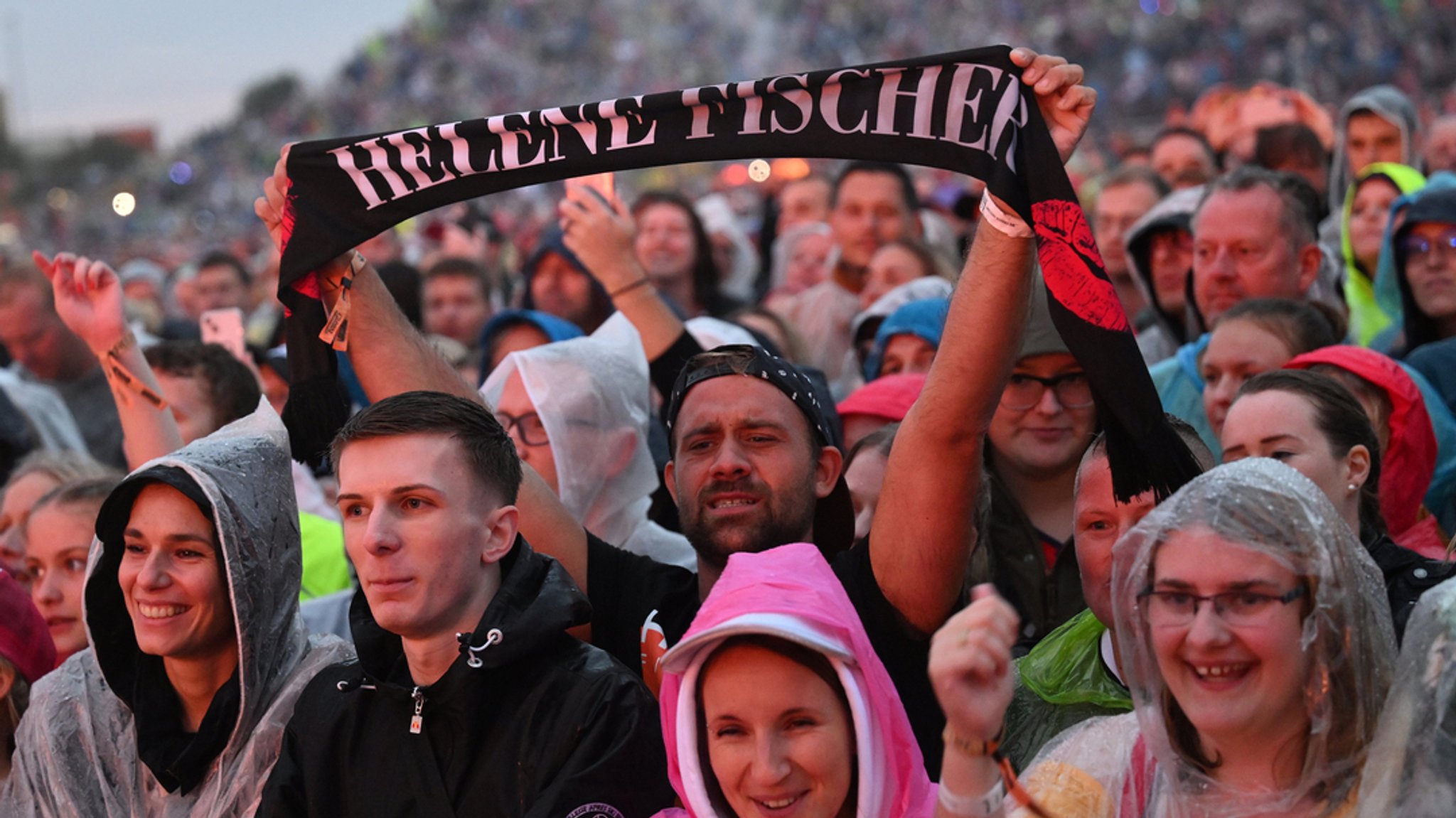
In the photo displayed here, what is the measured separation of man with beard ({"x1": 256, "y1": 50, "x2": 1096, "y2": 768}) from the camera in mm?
2902

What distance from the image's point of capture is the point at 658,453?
198 inches

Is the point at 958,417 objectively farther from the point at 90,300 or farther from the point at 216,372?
the point at 216,372

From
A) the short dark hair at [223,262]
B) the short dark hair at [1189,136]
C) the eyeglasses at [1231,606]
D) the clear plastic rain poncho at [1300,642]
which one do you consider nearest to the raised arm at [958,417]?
the clear plastic rain poncho at [1300,642]

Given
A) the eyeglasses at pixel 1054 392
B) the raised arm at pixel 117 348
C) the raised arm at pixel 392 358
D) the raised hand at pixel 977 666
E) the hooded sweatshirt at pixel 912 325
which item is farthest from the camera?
the hooded sweatshirt at pixel 912 325

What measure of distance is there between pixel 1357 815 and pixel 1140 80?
70.2 feet

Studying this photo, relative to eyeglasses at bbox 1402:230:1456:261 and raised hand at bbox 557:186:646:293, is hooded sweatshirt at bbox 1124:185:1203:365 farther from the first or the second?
raised hand at bbox 557:186:646:293

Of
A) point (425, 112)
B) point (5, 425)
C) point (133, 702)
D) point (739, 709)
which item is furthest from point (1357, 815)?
point (425, 112)

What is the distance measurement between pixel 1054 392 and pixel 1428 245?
6.02 feet

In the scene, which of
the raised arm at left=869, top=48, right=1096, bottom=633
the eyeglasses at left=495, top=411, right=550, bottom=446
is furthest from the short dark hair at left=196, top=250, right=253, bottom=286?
the raised arm at left=869, top=48, right=1096, bottom=633

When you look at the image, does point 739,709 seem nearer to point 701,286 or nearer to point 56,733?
point 56,733

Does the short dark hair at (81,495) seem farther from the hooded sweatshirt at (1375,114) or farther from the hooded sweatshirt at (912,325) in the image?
the hooded sweatshirt at (1375,114)

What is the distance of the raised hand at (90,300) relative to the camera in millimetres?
4281

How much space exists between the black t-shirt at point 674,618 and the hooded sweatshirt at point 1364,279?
119 inches

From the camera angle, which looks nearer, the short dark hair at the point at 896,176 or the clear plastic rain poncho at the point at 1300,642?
the clear plastic rain poncho at the point at 1300,642
